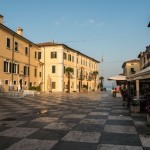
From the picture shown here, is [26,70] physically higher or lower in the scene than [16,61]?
lower

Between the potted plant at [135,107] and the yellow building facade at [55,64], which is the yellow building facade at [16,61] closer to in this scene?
the yellow building facade at [55,64]

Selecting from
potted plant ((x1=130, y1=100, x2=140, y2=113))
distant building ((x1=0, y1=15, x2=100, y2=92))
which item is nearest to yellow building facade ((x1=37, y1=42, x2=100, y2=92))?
distant building ((x1=0, y1=15, x2=100, y2=92))

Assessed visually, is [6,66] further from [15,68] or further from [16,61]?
[16,61]

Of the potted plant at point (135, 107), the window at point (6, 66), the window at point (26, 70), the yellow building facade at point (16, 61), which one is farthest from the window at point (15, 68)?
the potted plant at point (135, 107)

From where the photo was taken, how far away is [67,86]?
5716 centimetres

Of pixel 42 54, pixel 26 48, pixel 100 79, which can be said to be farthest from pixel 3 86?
pixel 100 79

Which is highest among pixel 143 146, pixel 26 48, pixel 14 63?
pixel 26 48

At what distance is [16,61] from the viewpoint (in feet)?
121

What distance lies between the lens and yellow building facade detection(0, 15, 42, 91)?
107 feet

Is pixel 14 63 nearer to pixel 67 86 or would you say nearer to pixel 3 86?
pixel 3 86

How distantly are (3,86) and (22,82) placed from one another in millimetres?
6082

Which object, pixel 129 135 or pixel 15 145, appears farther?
pixel 129 135

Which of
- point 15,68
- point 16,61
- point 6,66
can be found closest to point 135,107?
point 6,66

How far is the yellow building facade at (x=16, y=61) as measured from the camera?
32750 mm
